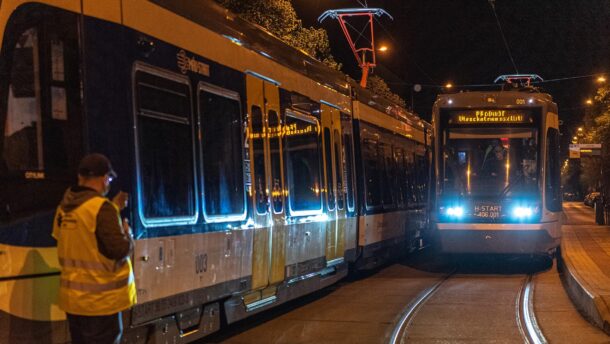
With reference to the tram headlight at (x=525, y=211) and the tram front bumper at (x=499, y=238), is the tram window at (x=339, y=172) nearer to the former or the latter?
the tram front bumper at (x=499, y=238)

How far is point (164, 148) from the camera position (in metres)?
5.71

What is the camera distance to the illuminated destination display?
12.7 m

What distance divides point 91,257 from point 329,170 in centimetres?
606

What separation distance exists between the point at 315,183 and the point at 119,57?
Result: 14.3 ft

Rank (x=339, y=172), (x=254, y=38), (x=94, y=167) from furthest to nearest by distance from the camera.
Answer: (x=339, y=172)
(x=254, y=38)
(x=94, y=167)

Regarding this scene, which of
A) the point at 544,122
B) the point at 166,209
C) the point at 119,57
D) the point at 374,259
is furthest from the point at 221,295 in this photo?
the point at 544,122


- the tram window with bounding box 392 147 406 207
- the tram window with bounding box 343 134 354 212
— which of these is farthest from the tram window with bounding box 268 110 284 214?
the tram window with bounding box 392 147 406 207

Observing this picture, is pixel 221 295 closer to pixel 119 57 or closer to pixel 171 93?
pixel 171 93

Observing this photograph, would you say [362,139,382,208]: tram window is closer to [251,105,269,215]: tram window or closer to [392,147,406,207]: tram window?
[392,147,406,207]: tram window

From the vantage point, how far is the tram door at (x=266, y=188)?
24.1 feet

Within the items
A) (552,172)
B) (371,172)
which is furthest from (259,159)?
(552,172)

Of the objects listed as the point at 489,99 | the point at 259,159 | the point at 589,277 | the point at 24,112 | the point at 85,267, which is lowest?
the point at 589,277

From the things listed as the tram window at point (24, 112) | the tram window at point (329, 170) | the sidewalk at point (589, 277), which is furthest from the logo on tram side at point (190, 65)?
the sidewalk at point (589, 277)

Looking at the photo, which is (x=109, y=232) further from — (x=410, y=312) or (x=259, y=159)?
(x=410, y=312)
